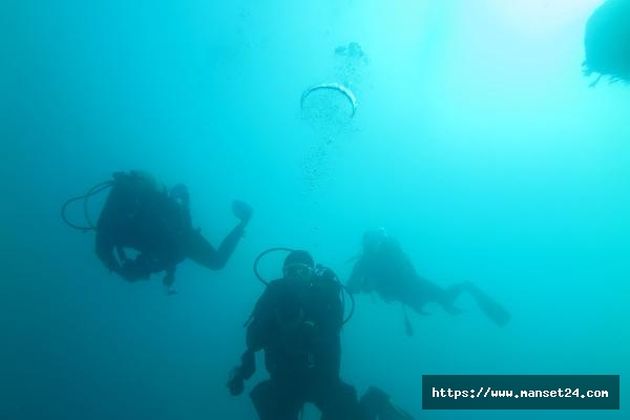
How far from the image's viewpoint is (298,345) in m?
6.45

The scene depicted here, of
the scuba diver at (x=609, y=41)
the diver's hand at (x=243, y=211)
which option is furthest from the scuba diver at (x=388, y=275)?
the scuba diver at (x=609, y=41)

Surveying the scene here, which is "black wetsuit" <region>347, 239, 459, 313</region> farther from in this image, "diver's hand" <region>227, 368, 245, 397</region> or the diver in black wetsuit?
"diver's hand" <region>227, 368, 245, 397</region>

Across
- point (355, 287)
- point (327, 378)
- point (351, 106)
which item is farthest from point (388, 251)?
point (351, 106)

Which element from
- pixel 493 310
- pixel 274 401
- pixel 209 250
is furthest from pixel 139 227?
pixel 493 310

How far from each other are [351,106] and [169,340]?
1362 inches

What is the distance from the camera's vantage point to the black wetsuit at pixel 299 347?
21.3ft

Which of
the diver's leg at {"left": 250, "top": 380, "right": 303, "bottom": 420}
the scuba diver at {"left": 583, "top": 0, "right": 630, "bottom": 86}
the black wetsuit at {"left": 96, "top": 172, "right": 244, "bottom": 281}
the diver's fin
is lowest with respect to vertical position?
the diver's leg at {"left": 250, "top": 380, "right": 303, "bottom": 420}

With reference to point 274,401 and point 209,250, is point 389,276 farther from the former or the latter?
point 274,401

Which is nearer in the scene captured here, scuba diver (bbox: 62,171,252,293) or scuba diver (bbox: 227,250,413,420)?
scuba diver (bbox: 227,250,413,420)

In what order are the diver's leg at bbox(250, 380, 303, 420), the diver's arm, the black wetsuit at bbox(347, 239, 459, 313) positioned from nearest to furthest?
the diver's arm
the diver's leg at bbox(250, 380, 303, 420)
the black wetsuit at bbox(347, 239, 459, 313)

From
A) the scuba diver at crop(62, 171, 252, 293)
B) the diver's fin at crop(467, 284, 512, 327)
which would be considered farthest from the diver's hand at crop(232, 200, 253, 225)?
the diver's fin at crop(467, 284, 512, 327)

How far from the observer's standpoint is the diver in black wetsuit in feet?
25.5

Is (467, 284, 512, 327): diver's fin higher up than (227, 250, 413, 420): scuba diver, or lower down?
higher up

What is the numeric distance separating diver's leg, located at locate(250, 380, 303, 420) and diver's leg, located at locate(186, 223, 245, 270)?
2890 mm
